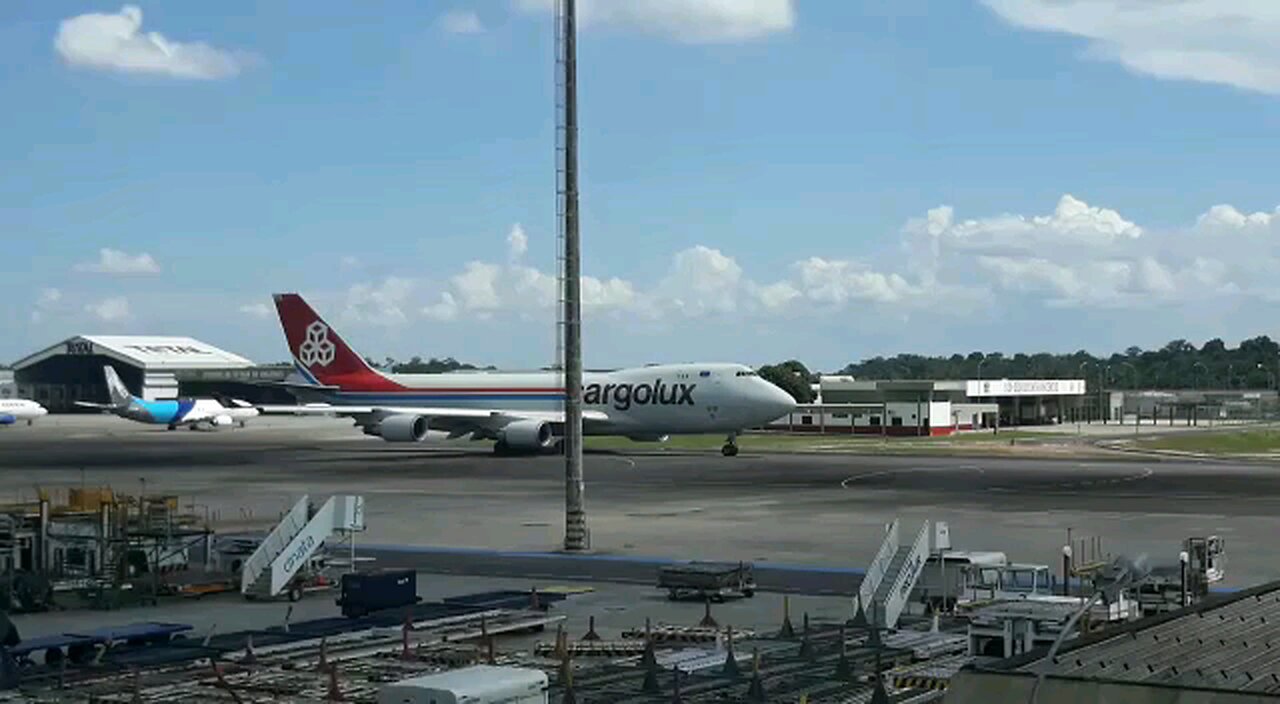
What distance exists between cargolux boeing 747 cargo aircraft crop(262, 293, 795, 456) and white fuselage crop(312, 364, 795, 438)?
0.05 m

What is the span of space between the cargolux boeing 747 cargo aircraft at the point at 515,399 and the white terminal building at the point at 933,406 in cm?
2382

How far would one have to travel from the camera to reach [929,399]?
157 m

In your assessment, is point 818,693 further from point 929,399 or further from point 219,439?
point 929,399

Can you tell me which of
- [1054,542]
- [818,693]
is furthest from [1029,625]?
[1054,542]

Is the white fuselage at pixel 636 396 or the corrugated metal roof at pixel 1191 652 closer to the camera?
the corrugated metal roof at pixel 1191 652

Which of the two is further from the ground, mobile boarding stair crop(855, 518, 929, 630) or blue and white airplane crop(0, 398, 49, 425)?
blue and white airplane crop(0, 398, 49, 425)

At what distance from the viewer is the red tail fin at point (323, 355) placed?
9719 centimetres

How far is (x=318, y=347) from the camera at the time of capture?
9806cm

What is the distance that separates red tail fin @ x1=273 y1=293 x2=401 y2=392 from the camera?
97188 millimetres

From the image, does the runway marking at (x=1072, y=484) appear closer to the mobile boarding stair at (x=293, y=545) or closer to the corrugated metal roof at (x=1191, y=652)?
the mobile boarding stair at (x=293, y=545)

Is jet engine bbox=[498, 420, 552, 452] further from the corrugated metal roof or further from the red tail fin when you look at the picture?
the corrugated metal roof

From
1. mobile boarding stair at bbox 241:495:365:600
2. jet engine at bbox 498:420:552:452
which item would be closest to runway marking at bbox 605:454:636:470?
jet engine at bbox 498:420:552:452

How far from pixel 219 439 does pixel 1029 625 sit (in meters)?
109

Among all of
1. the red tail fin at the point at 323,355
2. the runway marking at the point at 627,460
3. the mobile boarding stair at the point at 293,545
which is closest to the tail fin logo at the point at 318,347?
the red tail fin at the point at 323,355
